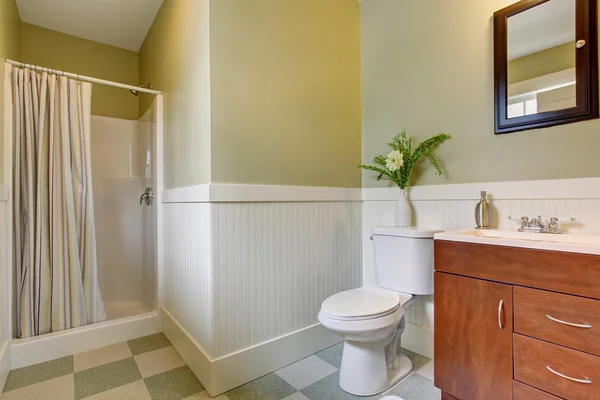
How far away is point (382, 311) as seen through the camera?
145 centimetres

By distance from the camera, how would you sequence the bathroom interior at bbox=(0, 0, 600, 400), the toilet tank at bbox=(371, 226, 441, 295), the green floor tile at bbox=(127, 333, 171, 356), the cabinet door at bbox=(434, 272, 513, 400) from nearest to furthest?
the cabinet door at bbox=(434, 272, 513, 400), the bathroom interior at bbox=(0, 0, 600, 400), the toilet tank at bbox=(371, 226, 441, 295), the green floor tile at bbox=(127, 333, 171, 356)

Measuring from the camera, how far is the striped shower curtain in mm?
1854

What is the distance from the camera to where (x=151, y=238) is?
2.49m

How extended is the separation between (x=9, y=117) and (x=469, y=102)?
8.56 feet

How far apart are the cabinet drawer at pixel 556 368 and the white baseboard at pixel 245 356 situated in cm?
108

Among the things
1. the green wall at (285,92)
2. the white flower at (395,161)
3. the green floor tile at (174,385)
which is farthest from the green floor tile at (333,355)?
the white flower at (395,161)

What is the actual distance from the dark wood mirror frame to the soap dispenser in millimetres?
365

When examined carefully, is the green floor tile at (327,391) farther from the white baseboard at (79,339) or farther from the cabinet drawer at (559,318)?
the white baseboard at (79,339)

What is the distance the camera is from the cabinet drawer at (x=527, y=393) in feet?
3.53

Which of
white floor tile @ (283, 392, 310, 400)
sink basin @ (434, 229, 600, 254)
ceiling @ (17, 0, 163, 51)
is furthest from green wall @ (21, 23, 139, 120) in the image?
sink basin @ (434, 229, 600, 254)

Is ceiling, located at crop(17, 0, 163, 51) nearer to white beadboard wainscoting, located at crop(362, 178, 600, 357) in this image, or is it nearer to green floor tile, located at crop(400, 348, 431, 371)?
white beadboard wainscoting, located at crop(362, 178, 600, 357)

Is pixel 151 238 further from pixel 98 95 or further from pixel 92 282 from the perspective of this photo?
pixel 98 95

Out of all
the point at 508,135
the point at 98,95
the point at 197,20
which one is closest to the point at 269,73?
the point at 197,20

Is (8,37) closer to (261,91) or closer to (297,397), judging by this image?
(261,91)
